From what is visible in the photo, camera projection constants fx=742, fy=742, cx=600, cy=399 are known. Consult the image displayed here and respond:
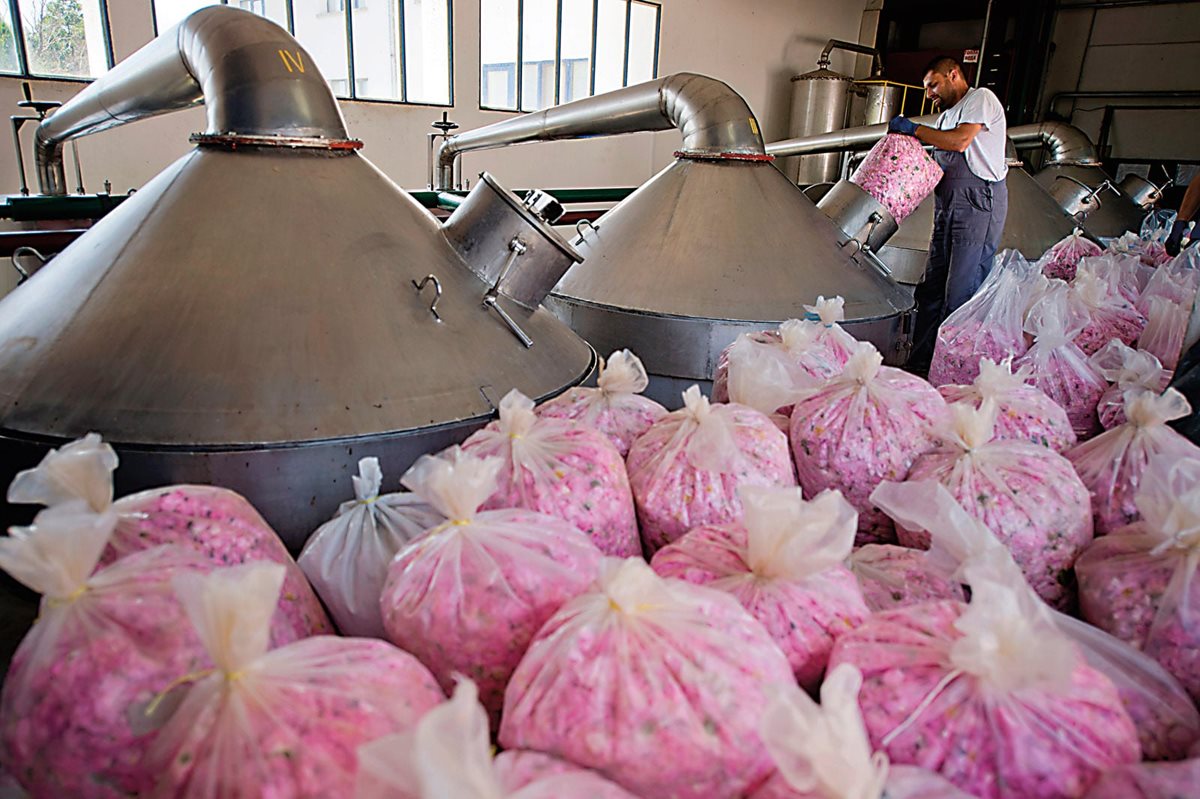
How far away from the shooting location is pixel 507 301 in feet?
4.49

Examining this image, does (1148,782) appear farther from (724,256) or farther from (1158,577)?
(724,256)

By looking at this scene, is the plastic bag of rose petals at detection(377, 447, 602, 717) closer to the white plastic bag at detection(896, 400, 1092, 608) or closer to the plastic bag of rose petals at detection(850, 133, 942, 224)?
the white plastic bag at detection(896, 400, 1092, 608)

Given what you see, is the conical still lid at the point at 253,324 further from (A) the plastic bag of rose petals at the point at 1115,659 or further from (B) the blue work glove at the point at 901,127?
(B) the blue work glove at the point at 901,127

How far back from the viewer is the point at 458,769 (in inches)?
15.6

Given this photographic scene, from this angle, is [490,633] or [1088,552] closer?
[490,633]

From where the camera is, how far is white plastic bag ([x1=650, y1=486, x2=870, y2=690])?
661mm

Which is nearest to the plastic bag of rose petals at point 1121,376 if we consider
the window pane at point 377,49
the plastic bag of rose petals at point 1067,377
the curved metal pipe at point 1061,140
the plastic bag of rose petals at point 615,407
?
the plastic bag of rose petals at point 1067,377

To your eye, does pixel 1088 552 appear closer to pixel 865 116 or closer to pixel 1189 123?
pixel 865 116

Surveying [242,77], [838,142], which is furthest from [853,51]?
[242,77]

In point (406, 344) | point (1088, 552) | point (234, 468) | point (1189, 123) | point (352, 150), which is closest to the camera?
point (1088, 552)

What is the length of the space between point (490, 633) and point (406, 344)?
0.61 meters

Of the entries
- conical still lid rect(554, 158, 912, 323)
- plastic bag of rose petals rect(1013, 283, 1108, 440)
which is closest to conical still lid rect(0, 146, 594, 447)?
conical still lid rect(554, 158, 912, 323)

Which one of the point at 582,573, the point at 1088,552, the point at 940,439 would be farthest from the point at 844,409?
the point at 582,573

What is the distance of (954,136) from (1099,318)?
1.30 m
